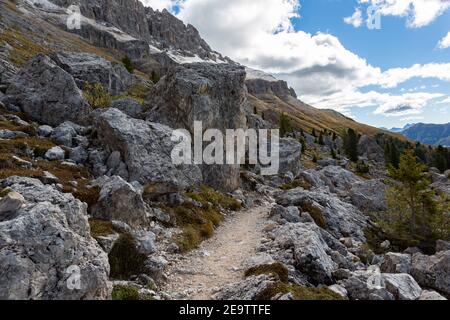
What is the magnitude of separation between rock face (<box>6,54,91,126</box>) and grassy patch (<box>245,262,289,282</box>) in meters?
30.2

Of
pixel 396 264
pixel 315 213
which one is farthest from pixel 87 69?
pixel 396 264

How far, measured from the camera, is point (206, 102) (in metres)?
42.7

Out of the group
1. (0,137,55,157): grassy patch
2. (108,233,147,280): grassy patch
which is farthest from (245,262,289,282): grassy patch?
(0,137,55,157): grassy patch

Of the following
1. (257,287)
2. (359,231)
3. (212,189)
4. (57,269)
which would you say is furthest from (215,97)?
(57,269)

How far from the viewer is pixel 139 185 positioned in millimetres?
27594

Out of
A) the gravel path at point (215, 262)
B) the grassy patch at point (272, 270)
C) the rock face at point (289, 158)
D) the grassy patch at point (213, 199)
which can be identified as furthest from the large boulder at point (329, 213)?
the rock face at point (289, 158)

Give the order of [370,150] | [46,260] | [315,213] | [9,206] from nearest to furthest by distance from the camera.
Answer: [46,260]
[9,206]
[315,213]
[370,150]

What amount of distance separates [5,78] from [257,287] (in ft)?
151

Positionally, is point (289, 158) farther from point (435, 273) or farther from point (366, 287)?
point (366, 287)

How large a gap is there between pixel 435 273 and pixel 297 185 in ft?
105

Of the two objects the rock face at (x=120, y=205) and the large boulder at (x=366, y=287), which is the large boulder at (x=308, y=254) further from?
the rock face at (x=120, y=205)
